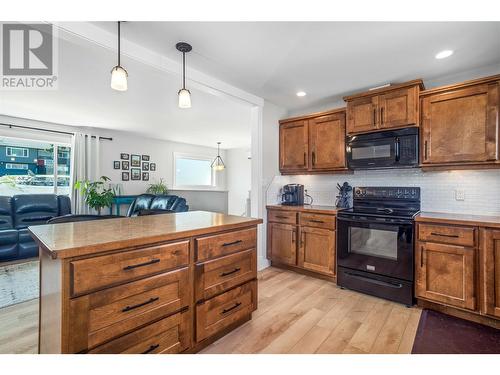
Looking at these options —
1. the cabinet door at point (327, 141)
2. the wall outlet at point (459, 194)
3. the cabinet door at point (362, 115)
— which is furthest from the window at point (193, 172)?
the wall outlet at point (459, 194)

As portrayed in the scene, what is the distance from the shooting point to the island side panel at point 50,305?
3.67ft

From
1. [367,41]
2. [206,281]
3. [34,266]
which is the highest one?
[367,41]

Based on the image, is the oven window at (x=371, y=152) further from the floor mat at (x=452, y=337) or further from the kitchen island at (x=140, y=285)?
the kitchen island at (x=140, y=285)

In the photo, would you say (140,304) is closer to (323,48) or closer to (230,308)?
(230,308)

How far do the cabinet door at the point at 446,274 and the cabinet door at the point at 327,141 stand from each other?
4.39 feet

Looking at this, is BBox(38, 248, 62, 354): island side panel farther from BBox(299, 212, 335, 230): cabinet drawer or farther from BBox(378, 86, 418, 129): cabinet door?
BBox(378, 86, 418, 129): cabinet door

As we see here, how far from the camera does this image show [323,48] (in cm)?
219

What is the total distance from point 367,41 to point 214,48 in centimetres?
132

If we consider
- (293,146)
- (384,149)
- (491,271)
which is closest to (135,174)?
(293,146)

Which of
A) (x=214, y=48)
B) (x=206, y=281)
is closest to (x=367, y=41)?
(x=214, y=48)

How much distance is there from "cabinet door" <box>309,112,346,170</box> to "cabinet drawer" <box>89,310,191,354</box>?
8.19 ft

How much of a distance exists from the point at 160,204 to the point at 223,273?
3291 mm
